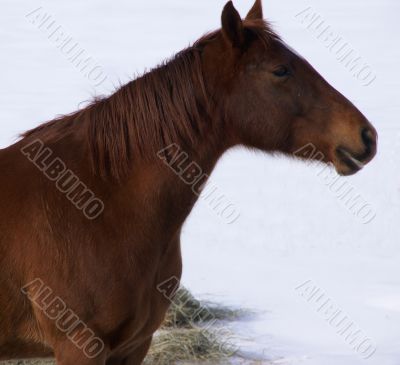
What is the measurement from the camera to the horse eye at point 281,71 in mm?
3266

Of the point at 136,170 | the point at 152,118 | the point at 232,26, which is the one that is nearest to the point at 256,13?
the point at 232,26

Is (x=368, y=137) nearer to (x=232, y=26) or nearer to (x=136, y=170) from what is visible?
(x=232, y=26)

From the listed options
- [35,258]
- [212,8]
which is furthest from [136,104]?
[212,8]

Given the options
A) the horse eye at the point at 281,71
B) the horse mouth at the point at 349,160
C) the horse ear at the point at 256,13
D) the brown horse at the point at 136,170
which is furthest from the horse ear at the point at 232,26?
the horse mouth at the point at 349,160

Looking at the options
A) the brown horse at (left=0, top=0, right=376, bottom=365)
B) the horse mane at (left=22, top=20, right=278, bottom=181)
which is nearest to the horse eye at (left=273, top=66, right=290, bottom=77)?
the brown horse at (left=0, top=0, right=376, bottom=365)

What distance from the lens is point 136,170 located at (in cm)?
332

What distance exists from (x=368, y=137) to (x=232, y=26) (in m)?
0.72

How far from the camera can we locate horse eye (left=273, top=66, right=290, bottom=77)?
3.27 m

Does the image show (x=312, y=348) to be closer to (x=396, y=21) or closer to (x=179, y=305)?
(x=179, y=305)

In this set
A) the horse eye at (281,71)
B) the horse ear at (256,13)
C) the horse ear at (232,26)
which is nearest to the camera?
the horse ear at (232,26)

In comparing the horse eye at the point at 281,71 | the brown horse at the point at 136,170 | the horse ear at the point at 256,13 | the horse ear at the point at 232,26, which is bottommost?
the brown horse at the point at 136,170

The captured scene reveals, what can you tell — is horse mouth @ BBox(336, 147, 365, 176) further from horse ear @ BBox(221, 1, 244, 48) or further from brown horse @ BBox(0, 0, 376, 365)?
horse ear @ BBox(221, 1, 244, 48)

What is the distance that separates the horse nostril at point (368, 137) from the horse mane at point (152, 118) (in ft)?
1.82

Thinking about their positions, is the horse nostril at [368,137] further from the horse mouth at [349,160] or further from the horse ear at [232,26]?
the horse ear at [232,26]
